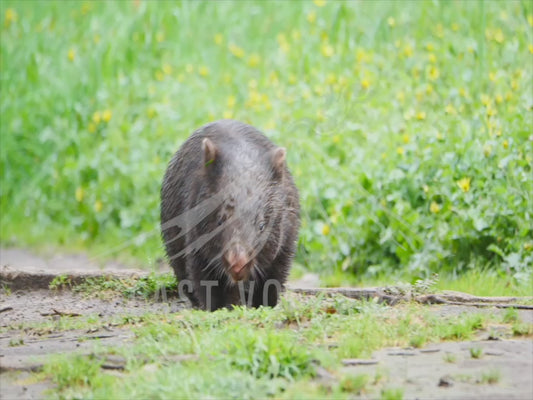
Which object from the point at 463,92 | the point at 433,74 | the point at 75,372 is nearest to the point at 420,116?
the point at 463,92

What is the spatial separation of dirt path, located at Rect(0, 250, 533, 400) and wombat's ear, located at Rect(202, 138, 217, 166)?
3.79 feet

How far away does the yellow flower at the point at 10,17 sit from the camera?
46.9 ft

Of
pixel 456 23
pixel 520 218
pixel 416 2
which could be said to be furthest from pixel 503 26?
pixel 520 218

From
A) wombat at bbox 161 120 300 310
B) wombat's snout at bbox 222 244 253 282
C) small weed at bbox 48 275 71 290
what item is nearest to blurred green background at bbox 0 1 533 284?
small weed at bbox 48 275 71 290

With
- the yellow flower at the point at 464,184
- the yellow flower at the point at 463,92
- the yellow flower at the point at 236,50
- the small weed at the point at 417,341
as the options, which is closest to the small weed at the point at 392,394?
the small weed at the point at 417,341

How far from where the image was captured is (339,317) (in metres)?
5.32

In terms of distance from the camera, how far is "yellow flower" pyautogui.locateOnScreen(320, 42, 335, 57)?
37.7 ft

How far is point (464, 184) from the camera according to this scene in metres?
8.16

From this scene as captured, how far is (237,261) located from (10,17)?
32.0 feet

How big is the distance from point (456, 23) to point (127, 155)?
420cm

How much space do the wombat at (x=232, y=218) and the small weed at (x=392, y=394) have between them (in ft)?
6.03

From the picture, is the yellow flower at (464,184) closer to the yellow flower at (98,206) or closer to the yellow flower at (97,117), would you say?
the yellow flower at (98,206)

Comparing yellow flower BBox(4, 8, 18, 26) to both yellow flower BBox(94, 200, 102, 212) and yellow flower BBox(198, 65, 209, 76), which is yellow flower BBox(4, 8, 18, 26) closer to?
yellow flower BBox(198, 65, 209, 76)

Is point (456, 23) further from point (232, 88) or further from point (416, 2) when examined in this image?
point (232, 88)
